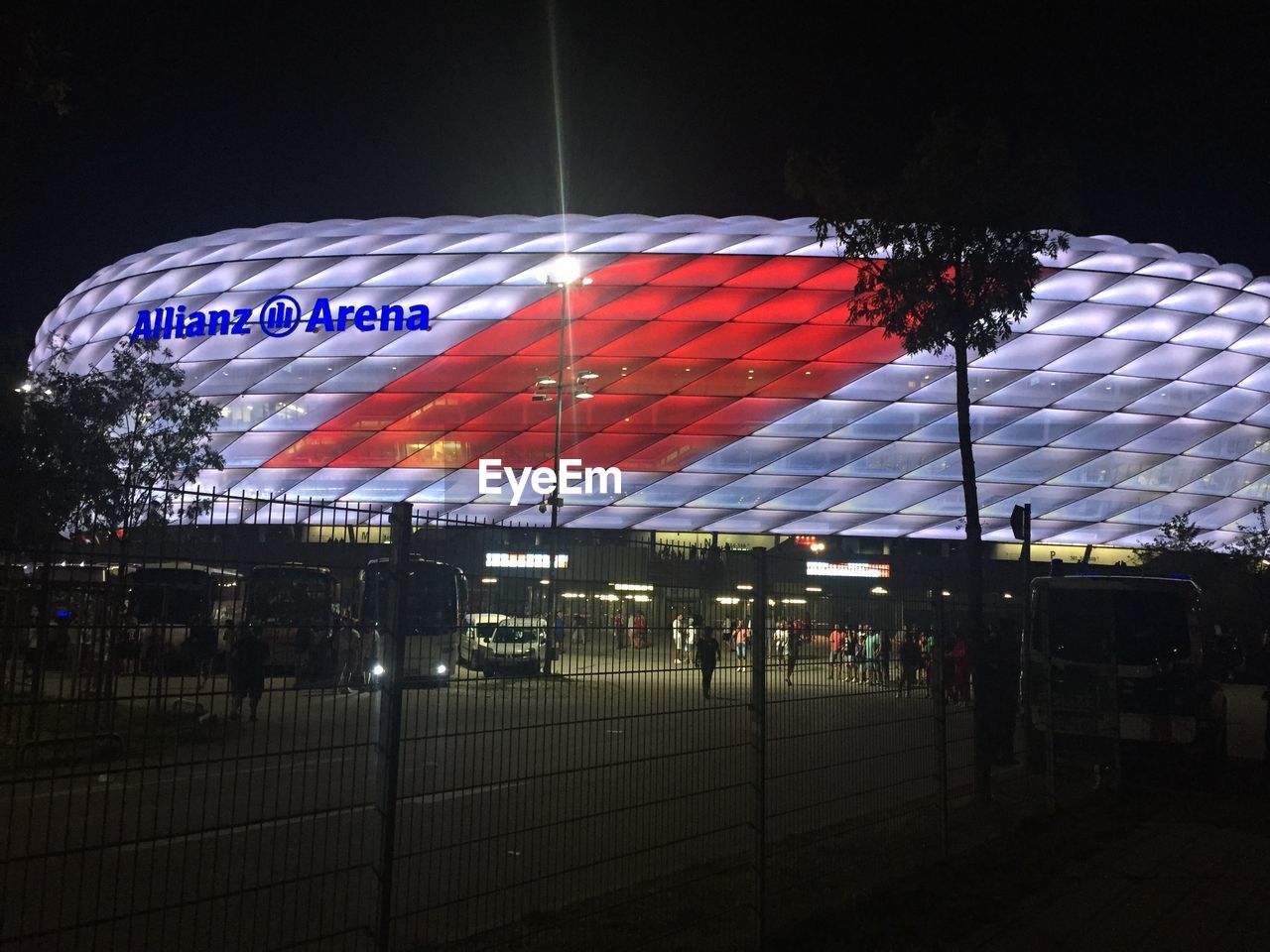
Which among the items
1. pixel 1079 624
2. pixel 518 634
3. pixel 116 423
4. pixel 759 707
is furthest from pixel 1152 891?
pixel 116 423

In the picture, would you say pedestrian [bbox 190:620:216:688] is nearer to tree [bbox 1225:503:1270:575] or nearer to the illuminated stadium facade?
tree [bbox 1225:503:1270:575]

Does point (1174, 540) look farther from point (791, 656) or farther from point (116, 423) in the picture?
point (791, 656)

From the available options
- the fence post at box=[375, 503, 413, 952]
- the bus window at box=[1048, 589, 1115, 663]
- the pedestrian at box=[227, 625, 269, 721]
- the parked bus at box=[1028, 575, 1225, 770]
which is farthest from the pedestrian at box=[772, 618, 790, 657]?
the bus window at box=[1048, 589, 1115, 663]

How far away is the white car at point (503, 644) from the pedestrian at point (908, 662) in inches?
133

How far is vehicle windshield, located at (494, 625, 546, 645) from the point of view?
436 cm

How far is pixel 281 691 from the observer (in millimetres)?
3508

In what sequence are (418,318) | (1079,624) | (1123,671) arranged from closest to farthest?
(1123,671)
(1079,624)
(418,318)

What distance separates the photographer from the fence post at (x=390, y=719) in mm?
3727

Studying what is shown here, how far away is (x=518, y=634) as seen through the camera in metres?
4.44

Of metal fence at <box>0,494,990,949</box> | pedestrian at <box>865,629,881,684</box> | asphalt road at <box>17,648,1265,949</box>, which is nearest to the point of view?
metal fence at <box>0,494,990,949</box>

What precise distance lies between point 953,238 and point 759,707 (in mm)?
7487

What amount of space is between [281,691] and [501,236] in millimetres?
37731

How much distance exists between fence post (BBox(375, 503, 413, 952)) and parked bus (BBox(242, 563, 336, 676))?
0.20 m

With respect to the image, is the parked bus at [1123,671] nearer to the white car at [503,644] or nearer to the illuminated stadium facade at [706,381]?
the white car at [503,644]
